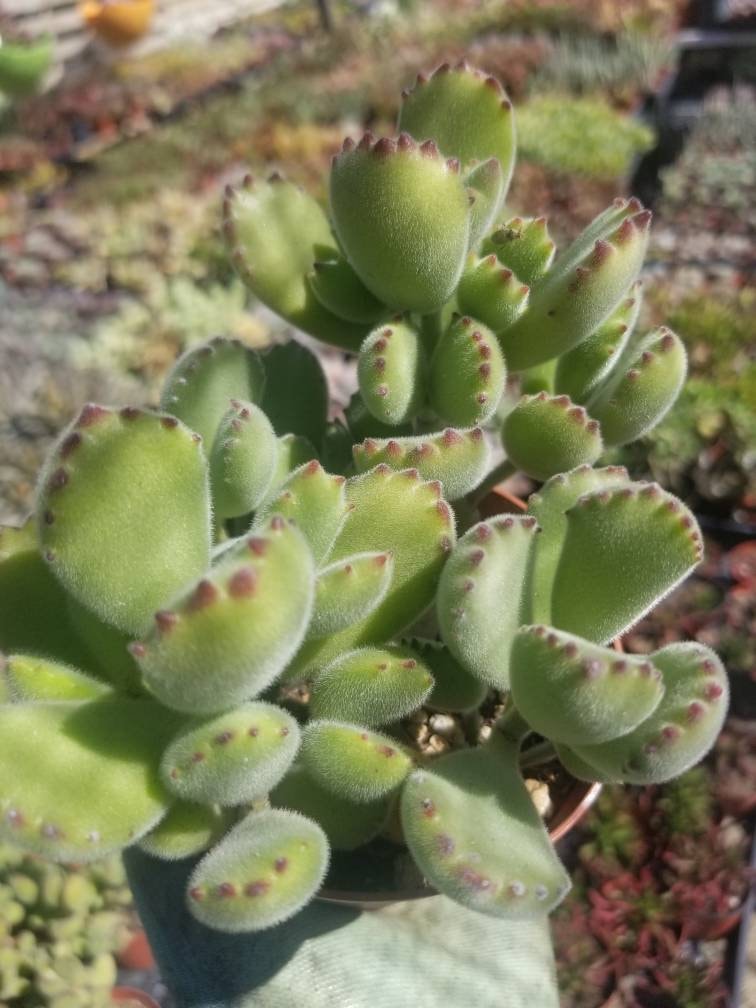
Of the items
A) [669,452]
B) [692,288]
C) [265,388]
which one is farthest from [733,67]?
[265,388]

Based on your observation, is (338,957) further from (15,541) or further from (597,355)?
(597,355)

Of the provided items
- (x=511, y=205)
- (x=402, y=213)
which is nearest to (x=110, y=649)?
(x=402, y=213)

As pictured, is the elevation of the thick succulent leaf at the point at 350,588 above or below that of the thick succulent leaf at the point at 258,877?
above

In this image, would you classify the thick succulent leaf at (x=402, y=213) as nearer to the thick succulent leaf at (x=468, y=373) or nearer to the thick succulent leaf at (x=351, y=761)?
the thick succulent leaf at (x=468, y=373)

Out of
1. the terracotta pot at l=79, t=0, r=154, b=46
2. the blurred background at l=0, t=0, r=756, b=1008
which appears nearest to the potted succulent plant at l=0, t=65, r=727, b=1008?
the blurred background at l=0, t=0, r=756, b=1008

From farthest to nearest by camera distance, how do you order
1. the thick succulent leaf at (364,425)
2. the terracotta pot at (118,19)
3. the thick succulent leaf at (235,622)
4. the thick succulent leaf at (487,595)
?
the terracotta pot at (118,19) → the thick succulent leaf at (364,425) → the thick succulent leaf at (487,595) → the thick succulent leaf at (235,622)

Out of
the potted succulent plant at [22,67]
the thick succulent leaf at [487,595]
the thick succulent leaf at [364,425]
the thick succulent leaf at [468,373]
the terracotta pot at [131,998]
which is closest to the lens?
the thick succulent leaf at [487,595]

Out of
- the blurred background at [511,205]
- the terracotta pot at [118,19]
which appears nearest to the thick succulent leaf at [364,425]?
the blurred background at [511,205]

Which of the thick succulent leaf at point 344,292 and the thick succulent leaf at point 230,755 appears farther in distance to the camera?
the thick succulent leaf at point 344,292

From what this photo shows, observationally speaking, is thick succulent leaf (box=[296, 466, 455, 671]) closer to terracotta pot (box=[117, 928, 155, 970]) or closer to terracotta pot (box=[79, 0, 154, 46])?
terracotta pot (box=[117, 928, 155, 970])
